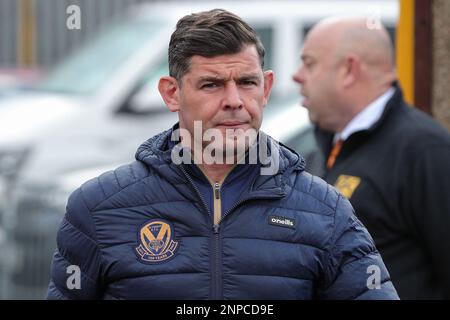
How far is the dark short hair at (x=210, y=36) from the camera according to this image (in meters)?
2.88

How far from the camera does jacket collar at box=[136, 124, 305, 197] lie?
291cm

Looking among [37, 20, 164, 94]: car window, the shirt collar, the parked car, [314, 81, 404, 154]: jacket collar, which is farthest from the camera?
[37, 20, 164, 94]: car window

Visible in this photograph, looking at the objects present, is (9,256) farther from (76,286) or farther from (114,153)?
(76,286)

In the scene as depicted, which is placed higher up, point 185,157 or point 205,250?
point 185,157

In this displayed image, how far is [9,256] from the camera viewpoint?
7090mm

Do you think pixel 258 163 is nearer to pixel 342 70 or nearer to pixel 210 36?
pixel 210 36

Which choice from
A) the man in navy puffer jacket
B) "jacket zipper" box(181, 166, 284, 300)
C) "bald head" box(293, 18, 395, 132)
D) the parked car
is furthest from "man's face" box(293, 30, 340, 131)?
"jacket zipper" box(181, 166, 284, 300)

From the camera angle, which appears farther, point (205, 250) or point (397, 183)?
point (397, 183)

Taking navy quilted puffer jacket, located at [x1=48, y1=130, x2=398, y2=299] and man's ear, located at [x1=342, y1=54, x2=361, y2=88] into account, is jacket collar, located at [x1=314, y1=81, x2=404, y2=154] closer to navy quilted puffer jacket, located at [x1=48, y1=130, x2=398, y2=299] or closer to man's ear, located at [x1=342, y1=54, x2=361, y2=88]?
man's ear, located at [x1=342, y1=54, x2=361, y2=88]

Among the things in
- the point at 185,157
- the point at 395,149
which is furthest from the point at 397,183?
the point at 185,157

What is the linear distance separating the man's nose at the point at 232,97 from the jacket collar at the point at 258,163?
0.16 metres

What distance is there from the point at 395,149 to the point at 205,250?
173cm

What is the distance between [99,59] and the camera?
8.71 meters

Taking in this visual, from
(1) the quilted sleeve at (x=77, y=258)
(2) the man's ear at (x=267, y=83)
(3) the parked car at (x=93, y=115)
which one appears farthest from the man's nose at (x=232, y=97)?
(3) the parked car at (x=93, y=115)
